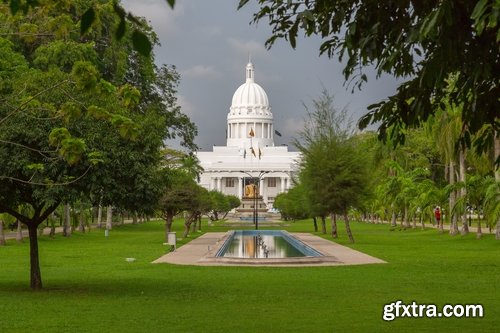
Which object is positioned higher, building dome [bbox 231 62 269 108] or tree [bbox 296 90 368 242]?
building dome [bbox 231 62 269 108]

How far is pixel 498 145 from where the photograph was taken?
3650 centimetres

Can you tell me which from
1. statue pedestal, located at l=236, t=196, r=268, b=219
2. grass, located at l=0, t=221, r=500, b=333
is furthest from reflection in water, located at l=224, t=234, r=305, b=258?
statue pedestal, located at l=236, t=196, r=268, b=219

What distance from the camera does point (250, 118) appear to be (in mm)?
164000

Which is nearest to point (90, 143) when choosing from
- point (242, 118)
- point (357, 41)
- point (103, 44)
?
point (357, 41)

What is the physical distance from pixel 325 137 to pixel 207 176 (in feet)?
352

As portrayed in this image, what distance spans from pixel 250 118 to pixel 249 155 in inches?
550

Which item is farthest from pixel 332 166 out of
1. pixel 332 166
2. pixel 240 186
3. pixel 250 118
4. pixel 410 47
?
pixel 250 118

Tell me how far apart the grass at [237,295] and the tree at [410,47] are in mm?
4485

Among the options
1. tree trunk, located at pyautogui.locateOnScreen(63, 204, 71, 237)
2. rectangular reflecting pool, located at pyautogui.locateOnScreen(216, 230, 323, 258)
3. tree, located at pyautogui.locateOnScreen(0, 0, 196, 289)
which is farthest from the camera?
tree trunk, located at pyautogui.locateOnScreen(63, 204, 71, 237)

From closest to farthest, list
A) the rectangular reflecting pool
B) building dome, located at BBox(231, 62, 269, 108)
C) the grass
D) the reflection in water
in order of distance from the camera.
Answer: the grass < the rectangular reflecting pool < the reflection in water < building dome, located at BBox(231, 62, 269, 108)

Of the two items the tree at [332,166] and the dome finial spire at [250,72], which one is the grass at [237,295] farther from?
the dome finial spire at [250,72]

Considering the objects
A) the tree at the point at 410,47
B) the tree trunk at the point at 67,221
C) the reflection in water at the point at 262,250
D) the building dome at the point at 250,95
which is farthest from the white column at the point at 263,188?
the tree at the point at 410,47

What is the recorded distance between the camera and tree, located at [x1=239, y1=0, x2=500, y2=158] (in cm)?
671

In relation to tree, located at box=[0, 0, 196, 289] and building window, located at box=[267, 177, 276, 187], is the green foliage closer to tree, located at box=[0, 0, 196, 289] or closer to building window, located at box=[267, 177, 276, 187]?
tree, located at box=[0, 0, 196, 289]
